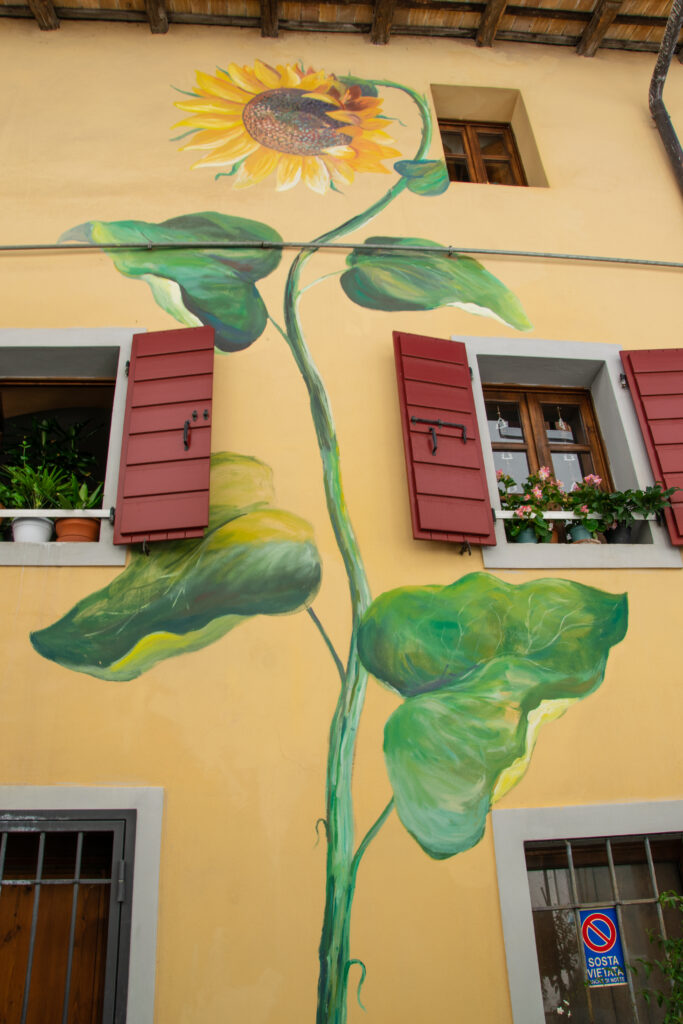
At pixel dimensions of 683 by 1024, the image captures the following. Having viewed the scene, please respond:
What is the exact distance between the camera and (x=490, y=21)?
19.9 feet

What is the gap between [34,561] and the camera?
387cm

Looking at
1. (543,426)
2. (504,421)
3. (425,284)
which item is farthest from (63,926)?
(425,284)

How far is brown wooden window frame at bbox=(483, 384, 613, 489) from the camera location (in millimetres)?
4719

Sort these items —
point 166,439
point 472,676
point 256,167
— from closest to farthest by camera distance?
point 472,676 < point 166,439 < point 256,167

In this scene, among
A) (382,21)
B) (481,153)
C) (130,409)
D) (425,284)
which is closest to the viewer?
(130,409)

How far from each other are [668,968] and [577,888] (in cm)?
52

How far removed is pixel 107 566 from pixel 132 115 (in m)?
3.33

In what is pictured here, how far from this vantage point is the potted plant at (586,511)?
4258mm

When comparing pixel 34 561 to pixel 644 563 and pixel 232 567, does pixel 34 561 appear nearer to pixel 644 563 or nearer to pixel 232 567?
pixel 232 567

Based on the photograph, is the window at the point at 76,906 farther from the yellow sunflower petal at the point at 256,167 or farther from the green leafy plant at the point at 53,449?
the yellow sunflower petal at the point at 256,167

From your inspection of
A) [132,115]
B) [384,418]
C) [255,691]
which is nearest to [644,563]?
[384,418]

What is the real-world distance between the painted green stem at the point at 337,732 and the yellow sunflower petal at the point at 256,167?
75cm

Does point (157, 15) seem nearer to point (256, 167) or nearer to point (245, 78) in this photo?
point (245, 78)

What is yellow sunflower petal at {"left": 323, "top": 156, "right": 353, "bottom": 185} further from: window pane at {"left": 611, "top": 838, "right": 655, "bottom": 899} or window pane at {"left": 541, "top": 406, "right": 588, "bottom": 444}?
window pane at {"left": 611, "top": 838, "right": 655, "bottom": 899}
